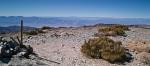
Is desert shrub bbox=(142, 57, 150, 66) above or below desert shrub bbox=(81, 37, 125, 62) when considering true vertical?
below

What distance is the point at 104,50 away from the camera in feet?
53.4

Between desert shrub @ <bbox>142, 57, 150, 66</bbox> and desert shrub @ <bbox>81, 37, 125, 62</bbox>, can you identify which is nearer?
desert shrub @ <bbox>142, 57, 150, 66</bbox>

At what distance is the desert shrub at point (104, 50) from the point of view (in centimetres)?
1588

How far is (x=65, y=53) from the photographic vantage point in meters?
17.0

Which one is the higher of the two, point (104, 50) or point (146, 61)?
point (104, 50)

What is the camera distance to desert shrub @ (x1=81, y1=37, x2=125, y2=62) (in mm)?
15883

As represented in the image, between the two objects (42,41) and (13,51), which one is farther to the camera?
(42,41)

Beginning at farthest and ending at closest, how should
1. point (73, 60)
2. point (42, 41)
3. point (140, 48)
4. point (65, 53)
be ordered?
point (42, 41) < point (140, 48) < point (65, 53) < point (73, 60)

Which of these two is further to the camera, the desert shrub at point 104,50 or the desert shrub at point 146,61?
the desert shrub at point 104,50

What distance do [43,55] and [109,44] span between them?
4.19 metres

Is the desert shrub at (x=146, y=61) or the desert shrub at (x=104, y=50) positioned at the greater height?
the desert shrub at (x=104, y=50)

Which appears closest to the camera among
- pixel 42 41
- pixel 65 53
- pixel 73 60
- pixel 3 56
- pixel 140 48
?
pixel 3 56

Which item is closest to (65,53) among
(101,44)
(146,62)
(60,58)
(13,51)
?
(60,58)

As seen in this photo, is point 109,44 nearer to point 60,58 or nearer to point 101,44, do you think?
point 101,44
